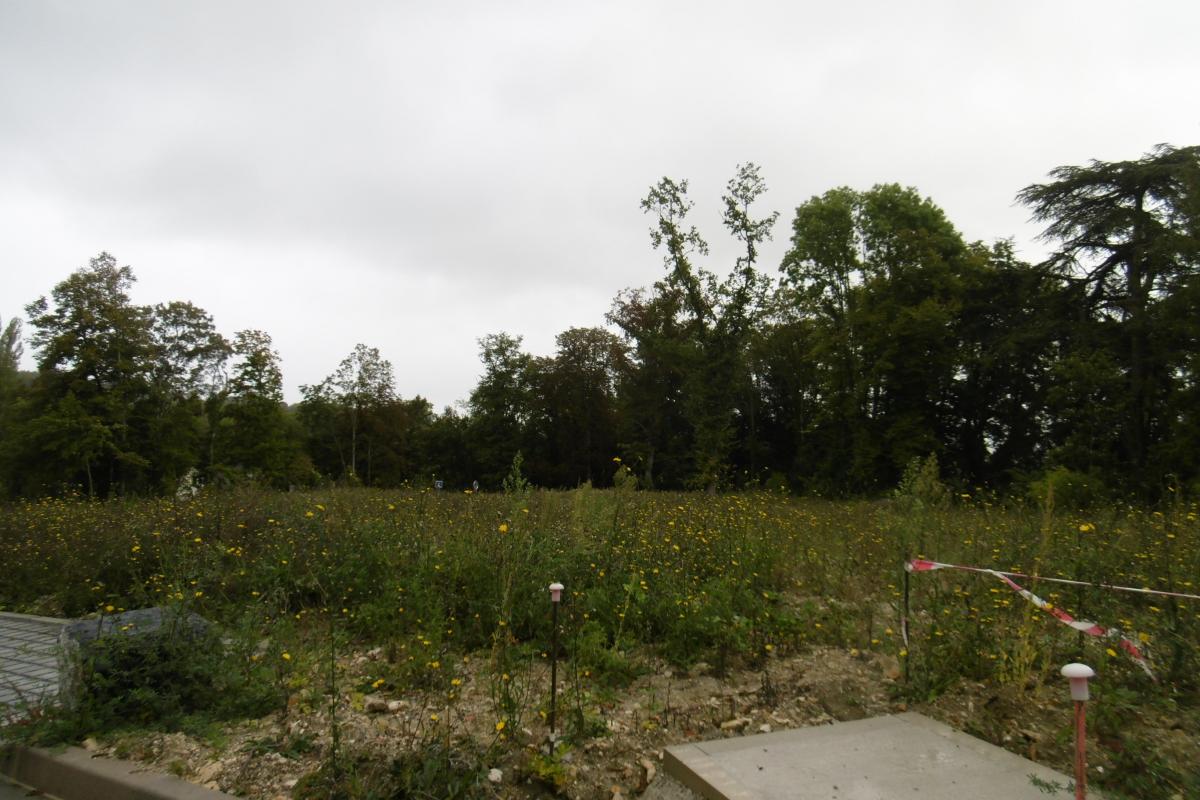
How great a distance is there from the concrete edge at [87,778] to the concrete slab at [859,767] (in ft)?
7.90

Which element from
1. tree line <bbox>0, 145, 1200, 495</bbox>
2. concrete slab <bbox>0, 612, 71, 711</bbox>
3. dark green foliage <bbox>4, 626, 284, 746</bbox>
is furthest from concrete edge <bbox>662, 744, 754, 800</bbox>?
tree line <bbox>0, 145, 1200, 495</bbox>

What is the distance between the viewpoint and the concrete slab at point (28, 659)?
5047 mm

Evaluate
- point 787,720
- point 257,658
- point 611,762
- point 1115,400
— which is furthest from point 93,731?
point 1115,400

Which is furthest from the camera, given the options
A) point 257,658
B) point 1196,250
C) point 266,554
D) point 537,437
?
point 537,437

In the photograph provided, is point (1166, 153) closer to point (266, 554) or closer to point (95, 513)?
point (266, 554)

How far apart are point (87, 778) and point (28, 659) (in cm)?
319

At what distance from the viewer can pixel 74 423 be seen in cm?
3044

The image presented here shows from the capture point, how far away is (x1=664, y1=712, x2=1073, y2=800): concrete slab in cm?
341

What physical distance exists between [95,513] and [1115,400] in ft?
91.8

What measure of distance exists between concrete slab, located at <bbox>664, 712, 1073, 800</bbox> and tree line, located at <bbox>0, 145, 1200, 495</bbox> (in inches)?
560

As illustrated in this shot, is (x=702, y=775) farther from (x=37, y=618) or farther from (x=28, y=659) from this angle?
(x=37, y=618)

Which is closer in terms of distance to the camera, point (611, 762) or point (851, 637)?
point (611, 762)

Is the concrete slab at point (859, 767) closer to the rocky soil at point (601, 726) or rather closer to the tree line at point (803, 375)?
the rocky soil at point (601, 726)

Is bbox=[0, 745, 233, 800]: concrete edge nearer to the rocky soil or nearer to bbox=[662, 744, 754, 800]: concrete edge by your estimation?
the rocky soil
